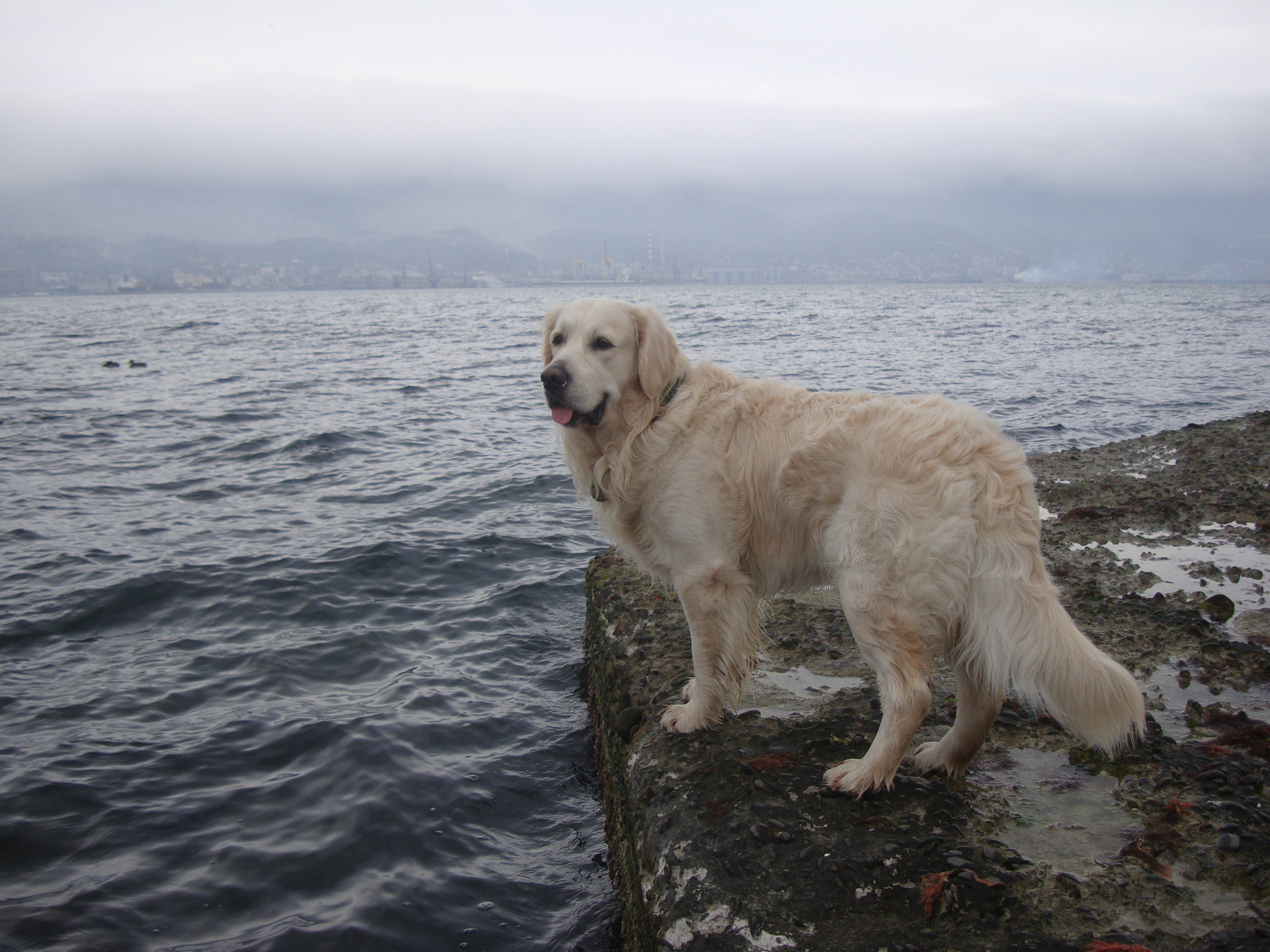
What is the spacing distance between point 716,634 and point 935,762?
111 cm

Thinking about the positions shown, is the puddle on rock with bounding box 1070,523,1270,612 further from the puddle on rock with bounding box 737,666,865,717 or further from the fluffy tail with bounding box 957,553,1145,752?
the fluffy tail with bounding box 957,553,1145,752

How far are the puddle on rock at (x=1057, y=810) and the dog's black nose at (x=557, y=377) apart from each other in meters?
2.64

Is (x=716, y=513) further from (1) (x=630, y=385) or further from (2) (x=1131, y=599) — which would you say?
(2) (x=1131, y=599)

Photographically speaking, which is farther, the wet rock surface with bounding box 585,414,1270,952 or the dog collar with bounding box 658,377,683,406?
the dog collar with bounding box 658,377,683,406

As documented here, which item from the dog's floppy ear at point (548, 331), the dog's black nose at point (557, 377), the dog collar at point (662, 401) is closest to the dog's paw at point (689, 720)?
the dog collar at point (662, 401)

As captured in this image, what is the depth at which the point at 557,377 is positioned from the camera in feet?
12.5

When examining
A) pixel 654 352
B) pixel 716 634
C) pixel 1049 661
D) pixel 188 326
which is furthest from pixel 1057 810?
pixel 188 326

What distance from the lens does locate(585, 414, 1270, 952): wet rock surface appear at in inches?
97.0

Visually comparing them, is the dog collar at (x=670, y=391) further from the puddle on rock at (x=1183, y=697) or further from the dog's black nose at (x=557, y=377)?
the puddle on rock at (x=1183, y=697)

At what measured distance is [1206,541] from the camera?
5.95 meters

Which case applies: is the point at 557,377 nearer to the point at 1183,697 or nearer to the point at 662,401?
the point at 662,401

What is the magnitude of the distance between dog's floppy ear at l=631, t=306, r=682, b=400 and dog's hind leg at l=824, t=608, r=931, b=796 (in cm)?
158

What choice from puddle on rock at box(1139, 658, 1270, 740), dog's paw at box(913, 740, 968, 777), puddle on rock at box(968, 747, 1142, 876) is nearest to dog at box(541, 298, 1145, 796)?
dog's paw at box(913, 740, 968, 777)

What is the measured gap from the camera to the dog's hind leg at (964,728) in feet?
10.2
